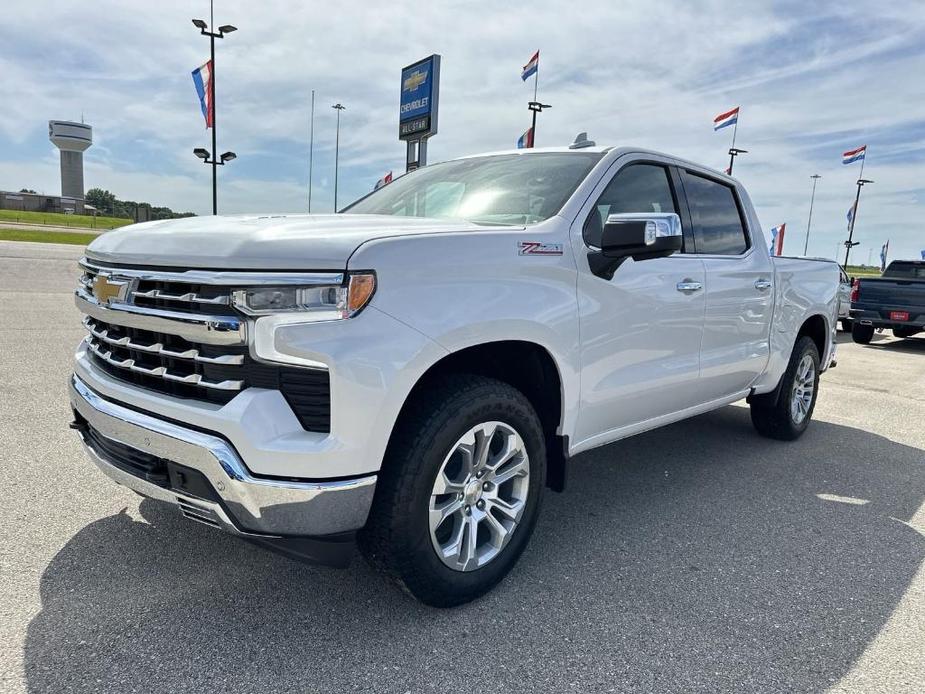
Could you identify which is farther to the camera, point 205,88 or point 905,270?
point 205,88

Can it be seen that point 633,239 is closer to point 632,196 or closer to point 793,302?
point 632,196

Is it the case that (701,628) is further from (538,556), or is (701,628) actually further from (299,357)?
(299,357)

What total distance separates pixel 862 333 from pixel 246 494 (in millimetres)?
13649

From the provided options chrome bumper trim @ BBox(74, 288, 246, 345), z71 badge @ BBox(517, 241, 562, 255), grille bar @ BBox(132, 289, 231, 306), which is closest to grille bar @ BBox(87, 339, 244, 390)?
chrome bumper trim @ BBox(74, 288, 246, 345)

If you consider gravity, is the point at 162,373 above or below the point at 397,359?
below

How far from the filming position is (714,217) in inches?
169

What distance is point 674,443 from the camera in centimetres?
519

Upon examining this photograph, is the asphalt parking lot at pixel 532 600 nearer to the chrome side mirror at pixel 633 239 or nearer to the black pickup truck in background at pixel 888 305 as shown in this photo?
the chrome side mirror at pixel 633 239

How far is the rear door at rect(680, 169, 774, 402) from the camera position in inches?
156

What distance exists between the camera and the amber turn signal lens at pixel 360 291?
2.16 metres

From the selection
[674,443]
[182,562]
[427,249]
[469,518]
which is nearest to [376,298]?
[427,249]

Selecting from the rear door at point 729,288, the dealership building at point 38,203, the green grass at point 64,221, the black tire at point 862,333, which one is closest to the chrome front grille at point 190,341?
the rear door at point 729,288

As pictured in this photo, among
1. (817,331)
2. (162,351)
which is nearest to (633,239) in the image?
(162,351)

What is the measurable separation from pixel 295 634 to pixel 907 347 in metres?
13.7
